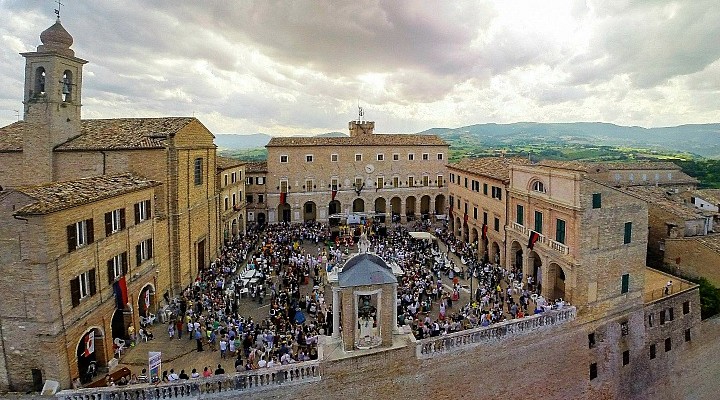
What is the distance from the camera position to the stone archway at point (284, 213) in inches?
2297

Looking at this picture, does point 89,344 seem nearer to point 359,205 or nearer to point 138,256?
point 138,256

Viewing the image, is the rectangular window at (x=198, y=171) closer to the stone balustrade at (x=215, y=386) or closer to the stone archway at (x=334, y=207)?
the stone balustrade at (x=215, y=386)

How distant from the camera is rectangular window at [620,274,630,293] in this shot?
90.0 ft

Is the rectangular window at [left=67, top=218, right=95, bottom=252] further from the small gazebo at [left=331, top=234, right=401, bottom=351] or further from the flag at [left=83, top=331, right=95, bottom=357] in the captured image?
the small gazebo at [left=331, top=234, right=401, bottom=351]

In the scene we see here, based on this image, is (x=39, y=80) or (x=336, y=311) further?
(x=39, y=80)

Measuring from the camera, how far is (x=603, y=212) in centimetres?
2620

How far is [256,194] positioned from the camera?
184 feet

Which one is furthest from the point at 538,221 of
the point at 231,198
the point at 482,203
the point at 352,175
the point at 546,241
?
the point at 352,175

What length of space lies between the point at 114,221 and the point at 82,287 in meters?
4.06

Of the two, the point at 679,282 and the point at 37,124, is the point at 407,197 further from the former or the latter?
the point at 37,124

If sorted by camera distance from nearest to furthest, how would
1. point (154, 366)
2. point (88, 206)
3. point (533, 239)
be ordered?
point (154, 366)
point (88, 206)
point (533, 239)

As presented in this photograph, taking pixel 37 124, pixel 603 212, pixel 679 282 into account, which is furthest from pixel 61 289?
pixel 679 282

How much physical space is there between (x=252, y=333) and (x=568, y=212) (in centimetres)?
1962

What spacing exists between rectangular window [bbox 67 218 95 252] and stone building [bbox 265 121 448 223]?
35230 millimetres
